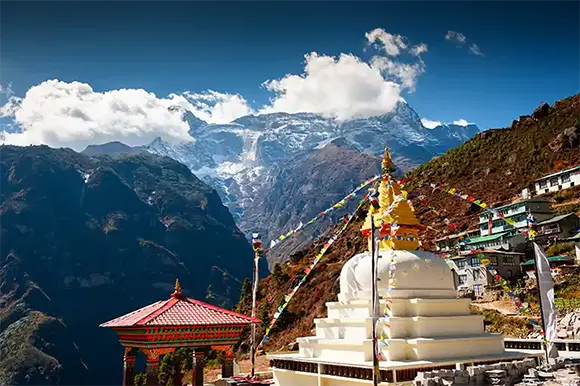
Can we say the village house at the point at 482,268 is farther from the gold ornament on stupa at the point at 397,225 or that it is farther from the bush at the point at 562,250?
the gold ornament on stupa at the point at 397,225

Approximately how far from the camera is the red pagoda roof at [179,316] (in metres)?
18.7

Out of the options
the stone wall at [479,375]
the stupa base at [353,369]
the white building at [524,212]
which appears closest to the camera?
the stone wall at [479,375]

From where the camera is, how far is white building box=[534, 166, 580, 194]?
223 ft

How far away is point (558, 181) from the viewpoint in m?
70.4

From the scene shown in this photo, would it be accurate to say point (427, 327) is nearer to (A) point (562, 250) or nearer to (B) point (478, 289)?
(B) point (478, 289)

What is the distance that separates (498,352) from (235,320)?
35.1ft

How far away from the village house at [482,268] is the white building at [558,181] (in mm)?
22105

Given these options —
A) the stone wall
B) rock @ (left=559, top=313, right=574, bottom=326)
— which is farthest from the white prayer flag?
rock @ (left=559, top=313, right=574, bottom=326)

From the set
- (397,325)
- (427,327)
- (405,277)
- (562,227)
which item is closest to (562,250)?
Answer: (562,227)

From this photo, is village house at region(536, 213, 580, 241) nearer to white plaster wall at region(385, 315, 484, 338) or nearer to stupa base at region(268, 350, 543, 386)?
stupa base at region(268, 350, 543, 386)

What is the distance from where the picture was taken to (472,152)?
10312cm

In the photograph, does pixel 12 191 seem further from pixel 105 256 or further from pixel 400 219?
pixel 400 219

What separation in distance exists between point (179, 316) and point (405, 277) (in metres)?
9.08

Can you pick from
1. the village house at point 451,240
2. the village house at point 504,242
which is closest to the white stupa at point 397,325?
the village house at point 504,242
